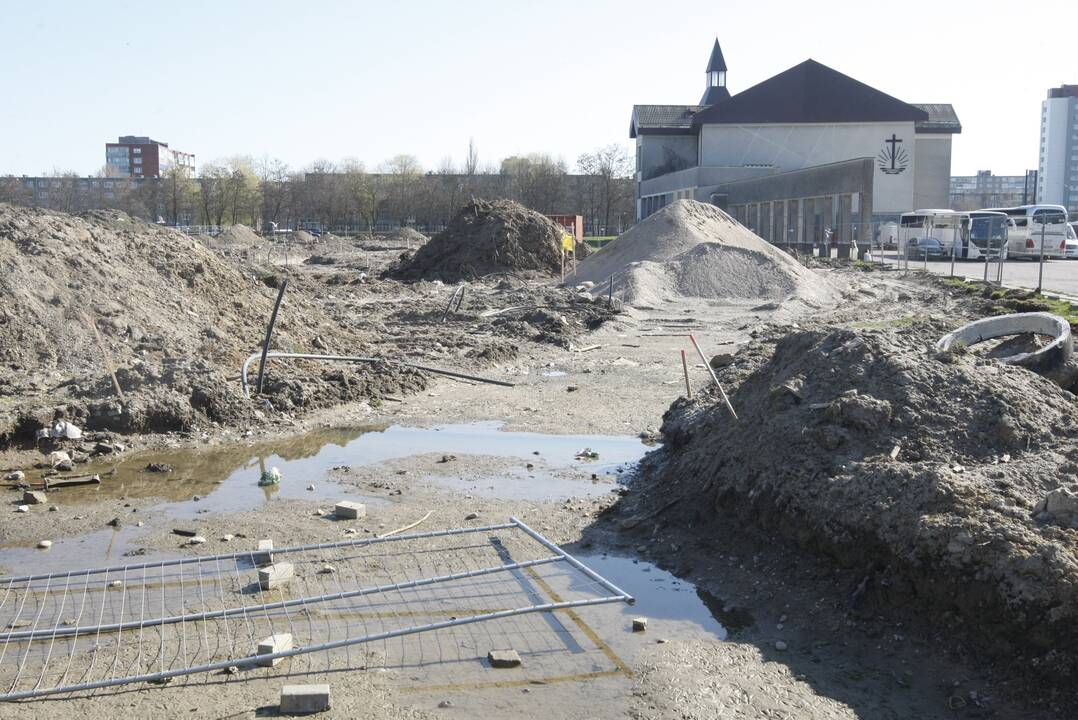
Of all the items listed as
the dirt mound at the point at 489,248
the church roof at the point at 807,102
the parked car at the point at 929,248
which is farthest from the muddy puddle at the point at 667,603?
the church roof at the point at 807,102

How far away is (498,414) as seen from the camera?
40.9 ft

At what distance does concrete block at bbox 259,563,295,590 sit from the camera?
637 centimetres

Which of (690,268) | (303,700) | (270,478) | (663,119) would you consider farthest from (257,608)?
(663,119)

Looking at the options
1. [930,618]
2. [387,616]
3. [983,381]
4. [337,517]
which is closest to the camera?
[930,618]

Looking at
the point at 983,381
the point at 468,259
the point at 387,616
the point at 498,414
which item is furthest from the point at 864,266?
the point at 387,616

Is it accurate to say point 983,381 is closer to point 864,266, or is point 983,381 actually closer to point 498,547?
point 498,547

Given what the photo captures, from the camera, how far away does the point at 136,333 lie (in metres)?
13.7

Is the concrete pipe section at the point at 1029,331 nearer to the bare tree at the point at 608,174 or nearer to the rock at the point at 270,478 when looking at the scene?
the rock at the point at 270,478

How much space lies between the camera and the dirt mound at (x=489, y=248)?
37.2 m

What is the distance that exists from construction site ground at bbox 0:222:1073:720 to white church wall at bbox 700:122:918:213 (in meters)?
57.6

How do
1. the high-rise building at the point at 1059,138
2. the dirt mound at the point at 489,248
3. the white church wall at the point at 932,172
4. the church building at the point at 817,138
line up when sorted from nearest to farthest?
1. the dirt mound at the point at 489,248
2. the church building at the point at 817,138
3. the white church wall at the point at 932,172
4. the high-rise building at the point at 1059,138

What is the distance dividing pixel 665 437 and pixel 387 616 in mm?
4636

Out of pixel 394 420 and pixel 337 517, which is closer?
pixel 337 517

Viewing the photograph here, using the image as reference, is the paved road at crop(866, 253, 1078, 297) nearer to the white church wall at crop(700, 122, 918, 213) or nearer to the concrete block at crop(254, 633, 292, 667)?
the concrete block at crop(254, 633, 292, 667)
